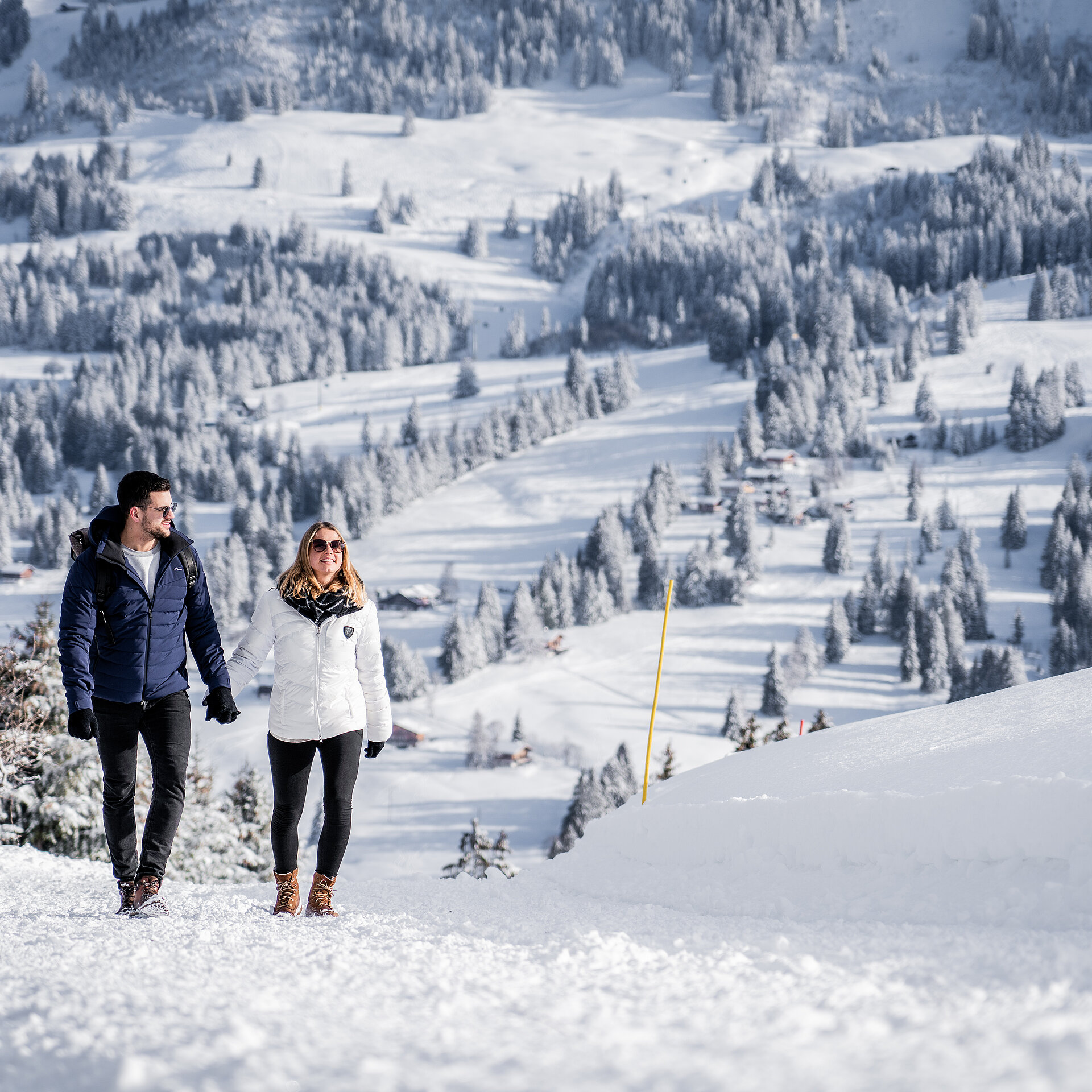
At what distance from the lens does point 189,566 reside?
5.90 meters

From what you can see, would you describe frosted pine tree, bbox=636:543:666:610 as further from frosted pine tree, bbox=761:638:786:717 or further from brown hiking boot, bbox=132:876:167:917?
brown hiking boot, bbox=132:876:167:917

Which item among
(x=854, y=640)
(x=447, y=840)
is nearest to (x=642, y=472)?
(x=854, y=640)

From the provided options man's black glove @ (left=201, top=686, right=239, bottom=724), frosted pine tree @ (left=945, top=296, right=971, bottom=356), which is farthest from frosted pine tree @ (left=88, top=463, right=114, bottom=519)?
man's black glove @ (left=201, top=686, right=239, bottom=724)

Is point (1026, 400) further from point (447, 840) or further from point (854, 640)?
point (447, 840)

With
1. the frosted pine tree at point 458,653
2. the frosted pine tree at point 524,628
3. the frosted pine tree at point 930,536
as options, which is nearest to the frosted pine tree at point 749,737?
the frosted pine tree at point 458,653

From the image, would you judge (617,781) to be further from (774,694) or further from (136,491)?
(136,491)

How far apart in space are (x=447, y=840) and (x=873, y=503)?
61.6m

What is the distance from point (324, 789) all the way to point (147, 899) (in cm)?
116

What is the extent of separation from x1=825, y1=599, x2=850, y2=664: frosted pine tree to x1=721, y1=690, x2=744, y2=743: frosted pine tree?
13912 mm

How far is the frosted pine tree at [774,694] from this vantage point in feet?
191

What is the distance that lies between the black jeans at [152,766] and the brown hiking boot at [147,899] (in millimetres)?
44

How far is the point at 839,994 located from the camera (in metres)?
3.70

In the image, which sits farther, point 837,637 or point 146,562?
point 837,637

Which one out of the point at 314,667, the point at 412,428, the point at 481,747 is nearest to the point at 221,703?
the point at 314,667
